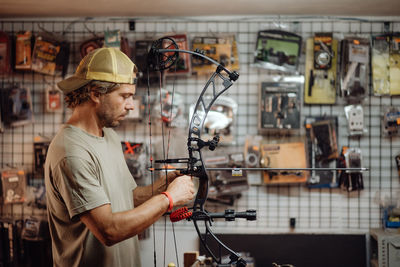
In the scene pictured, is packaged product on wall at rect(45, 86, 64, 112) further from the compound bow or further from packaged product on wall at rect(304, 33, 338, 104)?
packaged product on wall at rect(304, 33, 338, 104)

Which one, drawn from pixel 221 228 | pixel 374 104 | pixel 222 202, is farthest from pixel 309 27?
pixel 221 228

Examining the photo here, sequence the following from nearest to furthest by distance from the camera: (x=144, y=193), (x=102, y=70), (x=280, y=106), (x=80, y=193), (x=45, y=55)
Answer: (x=80, y=193) → (x=102, y=70) → (x=144, y=193) → (x=280, y=106) → (x=45, y=55)

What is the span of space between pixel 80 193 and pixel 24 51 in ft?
6.70

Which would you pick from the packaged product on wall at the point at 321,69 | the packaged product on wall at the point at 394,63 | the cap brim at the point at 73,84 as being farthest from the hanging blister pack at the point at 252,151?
the cap brim at the point at 73,84

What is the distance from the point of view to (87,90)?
1.68m

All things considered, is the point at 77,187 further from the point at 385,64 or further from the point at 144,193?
the point at 385,64

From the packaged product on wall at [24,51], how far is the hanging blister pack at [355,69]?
2494mm

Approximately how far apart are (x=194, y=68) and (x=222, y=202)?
1085 millimetres

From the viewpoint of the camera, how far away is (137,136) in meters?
3.11

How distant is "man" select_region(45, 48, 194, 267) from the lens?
1.49 metres

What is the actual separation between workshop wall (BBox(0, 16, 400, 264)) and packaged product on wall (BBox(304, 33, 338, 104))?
0.07 meters

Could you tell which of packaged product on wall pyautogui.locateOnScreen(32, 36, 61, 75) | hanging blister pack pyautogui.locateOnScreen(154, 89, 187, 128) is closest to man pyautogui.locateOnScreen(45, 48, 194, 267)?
hanging blister pack pyautogui.locateOnScreen(154, 89, 187, 128)

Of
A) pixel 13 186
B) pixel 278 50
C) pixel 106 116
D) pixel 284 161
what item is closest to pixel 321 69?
pixel 278 50

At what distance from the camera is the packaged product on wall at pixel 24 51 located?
120 inches
